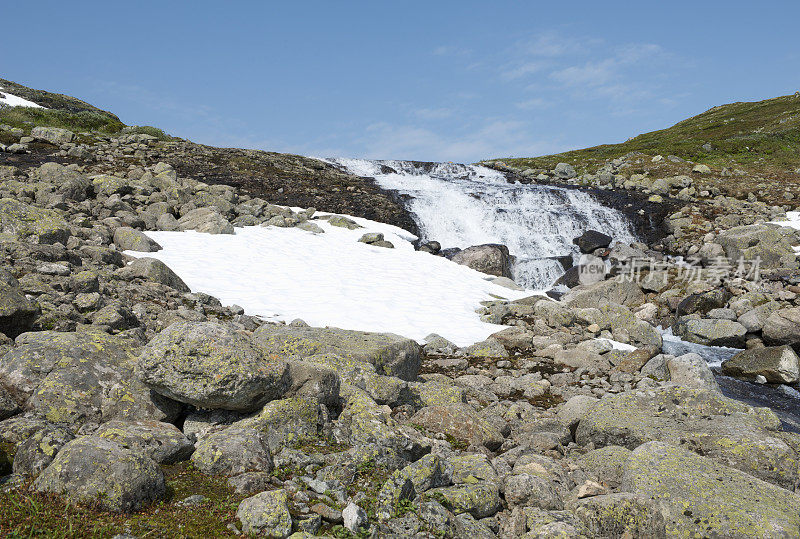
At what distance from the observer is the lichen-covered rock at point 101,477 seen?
187 inches

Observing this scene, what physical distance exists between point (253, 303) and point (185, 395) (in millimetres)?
11751

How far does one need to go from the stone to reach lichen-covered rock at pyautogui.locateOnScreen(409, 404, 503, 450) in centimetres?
831

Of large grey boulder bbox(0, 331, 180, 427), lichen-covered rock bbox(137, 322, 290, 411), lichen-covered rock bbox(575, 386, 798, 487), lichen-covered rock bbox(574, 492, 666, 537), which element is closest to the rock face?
lichen-covered rock bbox(575, 386, 798, 487)

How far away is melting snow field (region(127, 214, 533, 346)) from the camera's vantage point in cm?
1834

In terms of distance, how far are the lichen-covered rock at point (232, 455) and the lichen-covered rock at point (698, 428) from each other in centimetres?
625

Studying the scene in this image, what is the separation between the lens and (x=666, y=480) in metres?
6.58

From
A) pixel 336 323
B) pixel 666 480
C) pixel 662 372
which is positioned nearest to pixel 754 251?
pixel 662 372

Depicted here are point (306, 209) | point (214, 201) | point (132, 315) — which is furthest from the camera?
point (306, 209)

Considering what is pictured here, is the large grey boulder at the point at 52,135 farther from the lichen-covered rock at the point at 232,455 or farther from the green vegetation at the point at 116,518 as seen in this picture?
the green vegetation at the point at 116,518

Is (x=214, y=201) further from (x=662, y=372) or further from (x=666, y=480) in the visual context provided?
(x=666, y=480)

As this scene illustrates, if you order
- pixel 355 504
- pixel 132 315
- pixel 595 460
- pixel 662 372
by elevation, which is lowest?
pixel 662 372

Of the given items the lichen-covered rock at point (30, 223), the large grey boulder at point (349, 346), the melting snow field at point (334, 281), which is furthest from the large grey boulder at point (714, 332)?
the lichen-covered rock at point (30, 223)

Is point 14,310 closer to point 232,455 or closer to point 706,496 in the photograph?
point 232,455

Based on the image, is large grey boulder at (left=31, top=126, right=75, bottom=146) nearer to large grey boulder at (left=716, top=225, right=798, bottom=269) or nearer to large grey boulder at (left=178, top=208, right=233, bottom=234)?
large grey boulder at (left=178, top=208, right=233, bottom=234)
